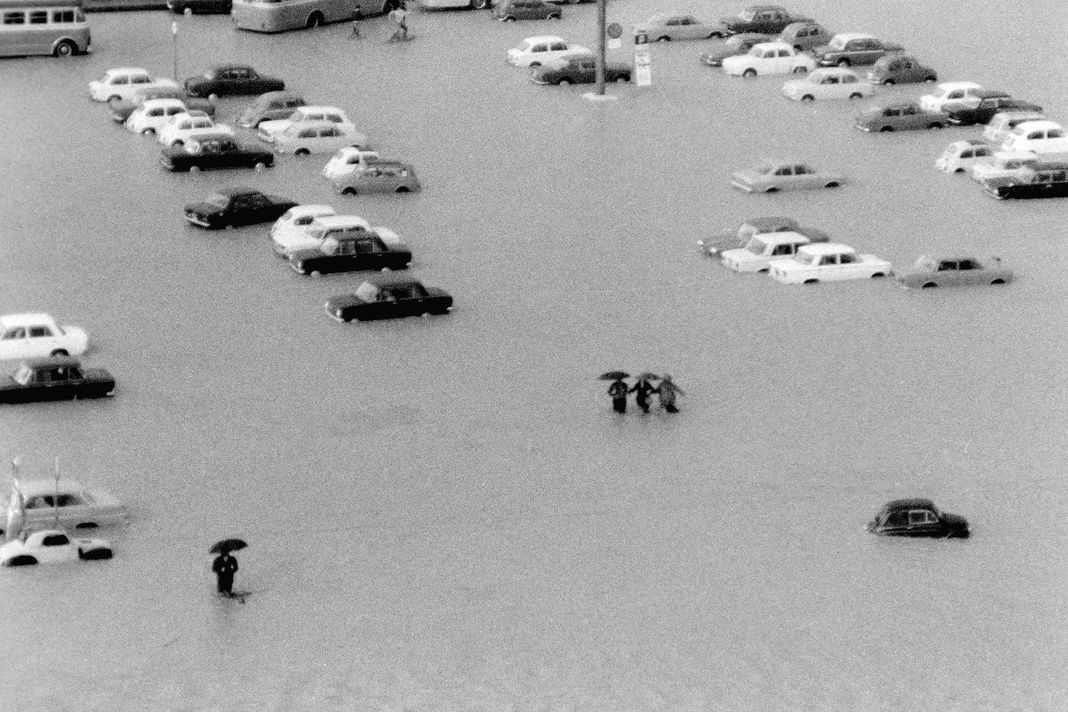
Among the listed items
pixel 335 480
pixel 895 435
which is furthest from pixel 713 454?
pixel 335 480

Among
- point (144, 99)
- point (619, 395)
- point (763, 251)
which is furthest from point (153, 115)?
point (619, 395)

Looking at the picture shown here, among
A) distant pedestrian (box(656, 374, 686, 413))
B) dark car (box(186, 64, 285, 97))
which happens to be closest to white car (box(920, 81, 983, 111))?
dark car (box(186, 64, 285, 97))

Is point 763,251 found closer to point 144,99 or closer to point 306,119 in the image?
point 306,119

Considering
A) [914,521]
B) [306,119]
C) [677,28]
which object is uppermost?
[677,28]

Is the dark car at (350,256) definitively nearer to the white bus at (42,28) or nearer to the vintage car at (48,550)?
the vintage car at (48,550)

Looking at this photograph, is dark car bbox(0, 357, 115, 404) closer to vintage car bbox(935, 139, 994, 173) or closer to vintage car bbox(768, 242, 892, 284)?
vintage car bbox(768, 242, 892, 284)
